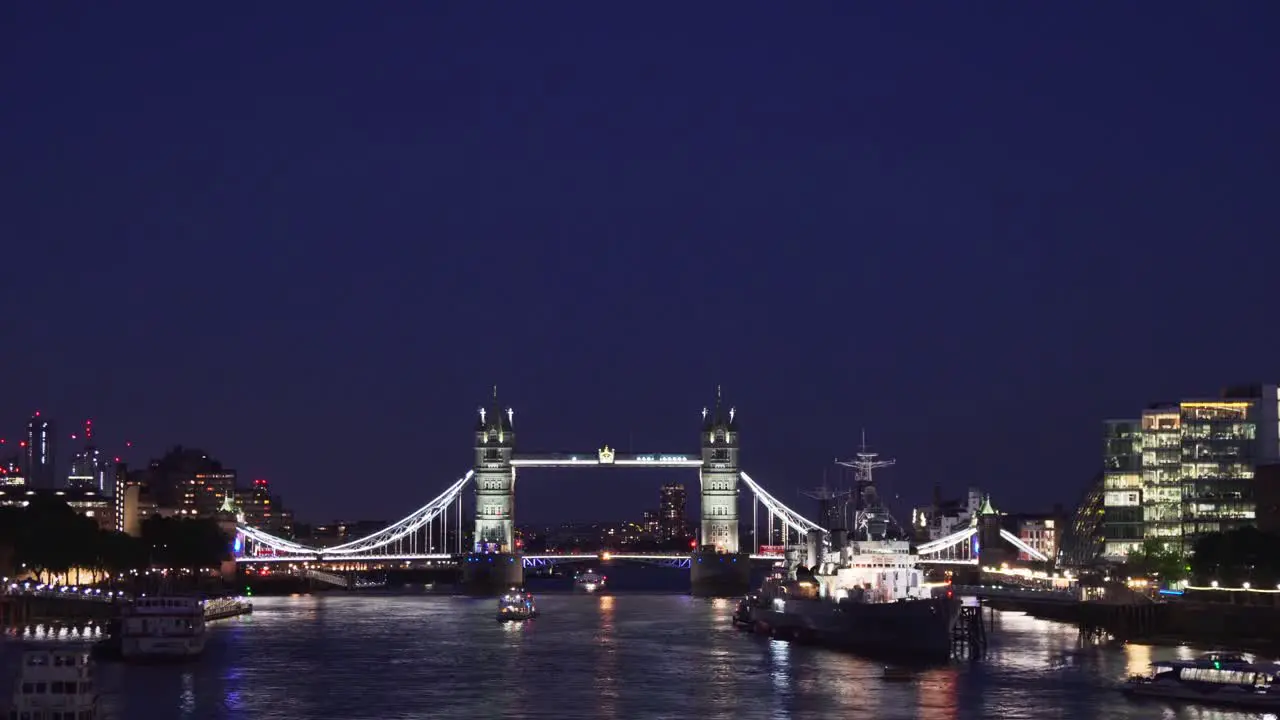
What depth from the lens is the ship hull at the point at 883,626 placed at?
68062mm

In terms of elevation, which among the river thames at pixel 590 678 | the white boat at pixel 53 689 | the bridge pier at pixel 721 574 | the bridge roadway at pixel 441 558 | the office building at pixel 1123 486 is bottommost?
the river thames at pixel 590 678

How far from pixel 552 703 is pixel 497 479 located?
8981 centimetres

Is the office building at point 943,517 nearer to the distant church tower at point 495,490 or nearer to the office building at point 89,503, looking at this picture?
the distant church tower at point 495,490

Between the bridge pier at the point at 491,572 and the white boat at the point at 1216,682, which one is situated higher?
the bridge pier at the point at 491,572

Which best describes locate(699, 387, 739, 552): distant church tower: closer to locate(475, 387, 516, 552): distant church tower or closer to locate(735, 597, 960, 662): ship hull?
locate(475, 387, 516, 552): distant church tower

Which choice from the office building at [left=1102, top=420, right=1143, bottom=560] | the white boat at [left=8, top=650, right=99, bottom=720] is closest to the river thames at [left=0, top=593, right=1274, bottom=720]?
the white boat at [left=8, top=650, right=99, bottom=720]

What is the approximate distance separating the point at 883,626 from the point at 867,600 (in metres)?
3.18

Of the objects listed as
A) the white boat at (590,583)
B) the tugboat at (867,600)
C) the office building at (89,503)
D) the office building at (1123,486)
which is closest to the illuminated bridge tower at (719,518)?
the white boat at (590,583)

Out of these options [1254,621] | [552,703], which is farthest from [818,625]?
[552,703]

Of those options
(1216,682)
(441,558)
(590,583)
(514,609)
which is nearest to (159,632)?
(514,609)

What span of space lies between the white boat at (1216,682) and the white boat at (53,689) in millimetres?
28237

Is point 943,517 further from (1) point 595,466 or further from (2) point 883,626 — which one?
(2) point 883,626

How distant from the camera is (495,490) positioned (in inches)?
5600

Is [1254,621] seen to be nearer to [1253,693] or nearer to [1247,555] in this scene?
[1247,555]
